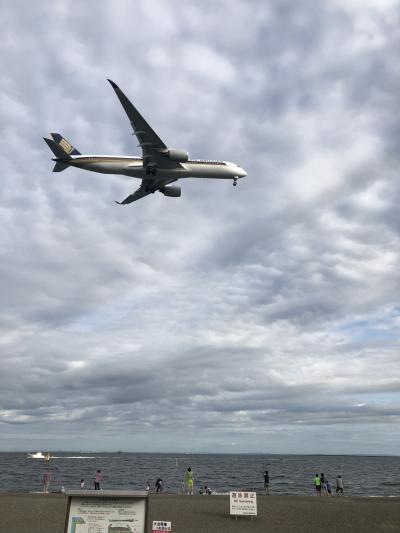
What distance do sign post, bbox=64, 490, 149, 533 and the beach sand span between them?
11.1m

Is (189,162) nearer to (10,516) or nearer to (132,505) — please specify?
(10,516)

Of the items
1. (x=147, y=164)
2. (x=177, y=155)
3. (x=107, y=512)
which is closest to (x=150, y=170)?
(x=147, y=164)

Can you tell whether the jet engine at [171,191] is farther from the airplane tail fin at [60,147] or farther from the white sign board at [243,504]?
the white sign board at [243,504]

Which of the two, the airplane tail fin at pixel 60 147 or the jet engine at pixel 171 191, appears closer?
the airplane tail fin at pixel 60 147

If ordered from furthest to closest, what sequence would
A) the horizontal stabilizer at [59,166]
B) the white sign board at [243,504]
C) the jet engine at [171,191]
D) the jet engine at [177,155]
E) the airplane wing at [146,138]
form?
1. the jet engine at [171,191]
2. the horizontal stabilizer at [59,166]
3. the jet engine at [177,155]
4. the airplane wing at [146,138]
5. the white sign board at [243,504]

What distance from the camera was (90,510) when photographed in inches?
515

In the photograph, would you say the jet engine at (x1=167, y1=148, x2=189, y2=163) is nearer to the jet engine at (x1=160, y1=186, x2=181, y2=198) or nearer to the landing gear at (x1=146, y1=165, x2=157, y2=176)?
the landing gear at (x1=146, y1=165, x2=157, y2=176)

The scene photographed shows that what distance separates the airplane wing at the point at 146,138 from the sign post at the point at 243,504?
2814cm

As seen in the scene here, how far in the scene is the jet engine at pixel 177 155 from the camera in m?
41.3

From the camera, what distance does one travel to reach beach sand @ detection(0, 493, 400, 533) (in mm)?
23516

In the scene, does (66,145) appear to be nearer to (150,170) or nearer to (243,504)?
(150,170)

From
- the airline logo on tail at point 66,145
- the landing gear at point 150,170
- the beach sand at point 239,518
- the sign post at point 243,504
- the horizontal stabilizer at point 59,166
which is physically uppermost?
the airline logo on tail at point 66,145

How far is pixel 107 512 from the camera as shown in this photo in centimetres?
1299

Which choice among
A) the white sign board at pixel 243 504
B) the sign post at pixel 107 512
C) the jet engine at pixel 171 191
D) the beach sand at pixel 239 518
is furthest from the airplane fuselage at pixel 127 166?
the sign post at pixel 107 512
